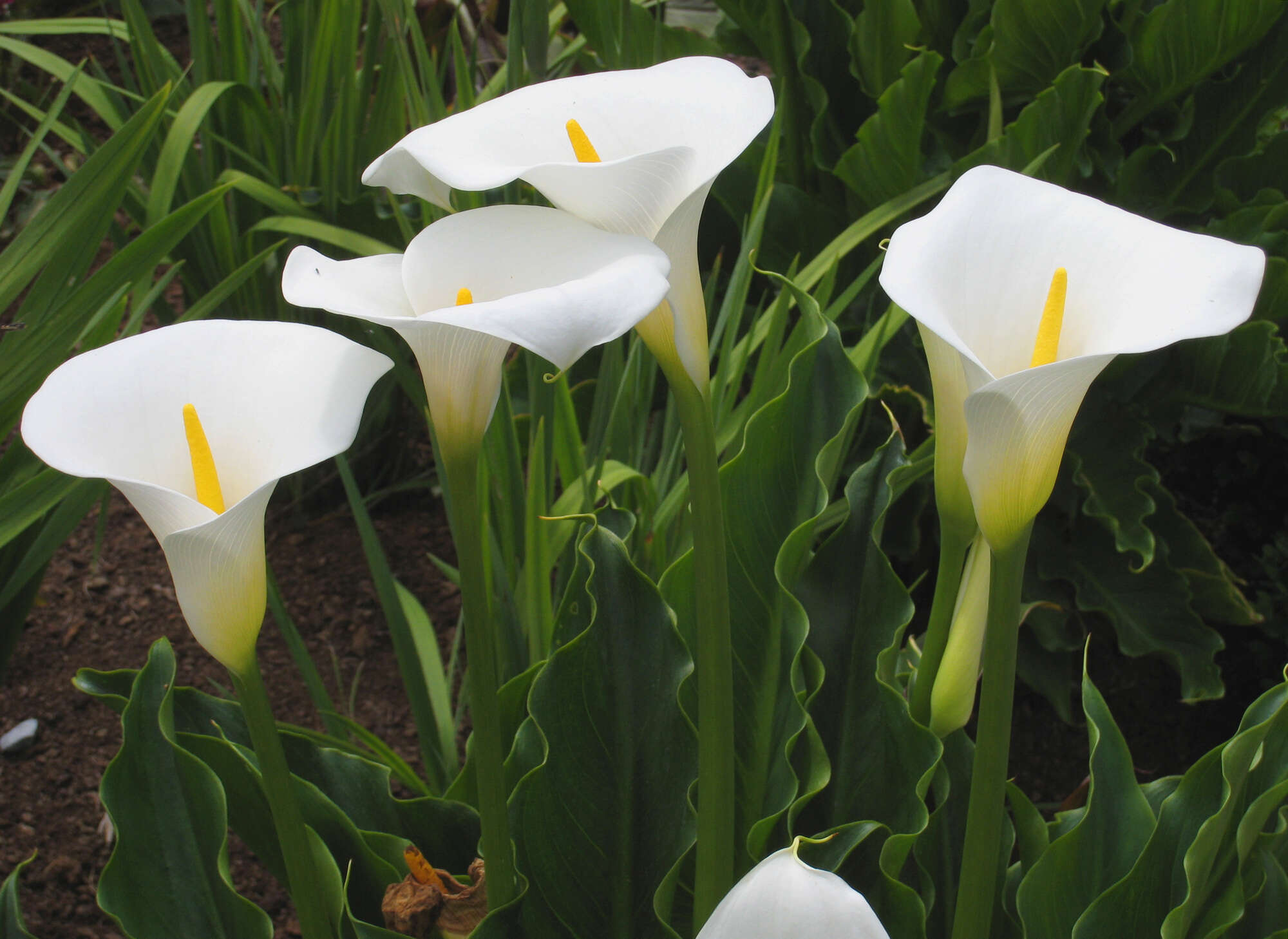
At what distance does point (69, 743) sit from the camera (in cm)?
116

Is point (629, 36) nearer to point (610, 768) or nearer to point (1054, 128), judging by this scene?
point (1054, 128)

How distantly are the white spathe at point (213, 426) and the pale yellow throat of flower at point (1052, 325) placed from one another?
0.89ft

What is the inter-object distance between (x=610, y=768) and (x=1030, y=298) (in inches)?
13.8

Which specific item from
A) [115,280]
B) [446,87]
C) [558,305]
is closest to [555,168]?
[558,305]

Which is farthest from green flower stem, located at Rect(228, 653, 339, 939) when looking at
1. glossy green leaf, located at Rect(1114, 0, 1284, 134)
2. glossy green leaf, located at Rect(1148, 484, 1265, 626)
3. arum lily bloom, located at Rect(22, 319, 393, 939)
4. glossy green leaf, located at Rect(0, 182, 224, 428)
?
glossy green leaf, located at Rect(1114, 0, 1284, 134)

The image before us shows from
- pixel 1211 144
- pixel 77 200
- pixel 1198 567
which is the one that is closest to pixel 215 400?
pixel 77 200

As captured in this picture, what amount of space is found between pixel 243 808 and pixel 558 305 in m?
0.47

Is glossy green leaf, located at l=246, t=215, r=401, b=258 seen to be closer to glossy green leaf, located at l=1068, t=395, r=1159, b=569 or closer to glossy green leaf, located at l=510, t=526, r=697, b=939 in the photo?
glossy green leaf, located at l=510, t=526, r=697, b=939

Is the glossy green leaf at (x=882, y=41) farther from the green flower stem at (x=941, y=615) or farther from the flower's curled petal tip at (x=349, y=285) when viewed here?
the flower's curled petal tip at (x=349, y=285)

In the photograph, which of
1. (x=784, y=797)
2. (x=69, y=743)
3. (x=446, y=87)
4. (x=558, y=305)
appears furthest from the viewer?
(x=446, y=87)

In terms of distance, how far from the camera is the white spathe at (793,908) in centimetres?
35

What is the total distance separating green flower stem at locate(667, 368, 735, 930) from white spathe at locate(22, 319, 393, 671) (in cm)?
14

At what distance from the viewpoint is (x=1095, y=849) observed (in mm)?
622

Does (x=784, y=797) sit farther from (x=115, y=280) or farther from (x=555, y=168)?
(x=115, y=280)
